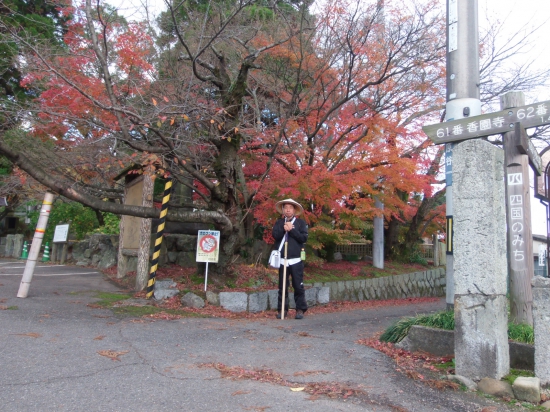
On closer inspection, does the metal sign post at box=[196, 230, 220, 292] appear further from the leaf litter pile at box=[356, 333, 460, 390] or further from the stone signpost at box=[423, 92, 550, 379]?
the stone signpost at box=[423, 92, 550, 379]

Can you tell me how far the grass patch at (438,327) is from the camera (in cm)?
450

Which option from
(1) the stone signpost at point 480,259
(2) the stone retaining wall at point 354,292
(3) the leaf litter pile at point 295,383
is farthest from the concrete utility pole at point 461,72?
(2) the stone retaining wall at point 354,292

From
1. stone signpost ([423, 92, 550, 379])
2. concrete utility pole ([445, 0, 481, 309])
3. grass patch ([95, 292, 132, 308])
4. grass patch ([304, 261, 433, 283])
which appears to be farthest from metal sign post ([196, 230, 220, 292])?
stone signpost ([423, 92, 550, 379])

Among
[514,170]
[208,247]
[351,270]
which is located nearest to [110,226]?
[351,270]

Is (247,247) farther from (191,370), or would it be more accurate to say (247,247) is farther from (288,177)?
(191,370)

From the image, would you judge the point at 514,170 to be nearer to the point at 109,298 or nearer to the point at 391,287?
the point at 109,298

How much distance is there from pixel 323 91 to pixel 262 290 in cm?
478

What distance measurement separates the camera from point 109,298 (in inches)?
326

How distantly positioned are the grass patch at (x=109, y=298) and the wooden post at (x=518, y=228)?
623 cm

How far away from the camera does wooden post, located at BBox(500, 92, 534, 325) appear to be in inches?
194

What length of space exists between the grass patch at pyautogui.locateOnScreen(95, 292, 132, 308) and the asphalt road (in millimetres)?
828

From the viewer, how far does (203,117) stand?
889 centimetres

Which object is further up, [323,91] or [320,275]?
[323,91]

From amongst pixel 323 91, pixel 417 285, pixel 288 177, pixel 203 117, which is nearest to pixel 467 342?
pixel 288 177
